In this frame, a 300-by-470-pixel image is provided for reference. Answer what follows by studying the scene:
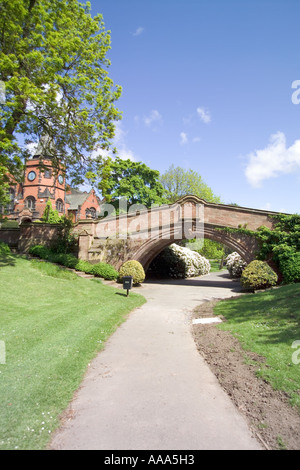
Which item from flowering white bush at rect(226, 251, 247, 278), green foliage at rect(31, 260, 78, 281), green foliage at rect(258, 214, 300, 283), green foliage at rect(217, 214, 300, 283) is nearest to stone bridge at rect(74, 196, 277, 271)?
green foliage at rect(217, 214, 300, 283)

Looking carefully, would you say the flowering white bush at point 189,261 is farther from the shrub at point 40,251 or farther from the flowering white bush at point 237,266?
the shrub at point 40,251

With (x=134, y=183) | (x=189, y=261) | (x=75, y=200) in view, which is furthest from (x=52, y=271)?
(x=75, y=200)

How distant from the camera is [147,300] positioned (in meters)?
13.9

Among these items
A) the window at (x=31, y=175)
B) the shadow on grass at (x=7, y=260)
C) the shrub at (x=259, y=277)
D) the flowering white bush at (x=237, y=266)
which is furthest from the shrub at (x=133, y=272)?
the window at (x=31, y=175)

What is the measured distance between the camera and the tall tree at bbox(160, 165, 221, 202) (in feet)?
133

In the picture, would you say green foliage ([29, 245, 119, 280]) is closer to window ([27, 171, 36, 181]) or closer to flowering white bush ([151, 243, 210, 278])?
flowering white bush ([151, 243, 210, 278])

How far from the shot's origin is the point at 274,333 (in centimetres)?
679

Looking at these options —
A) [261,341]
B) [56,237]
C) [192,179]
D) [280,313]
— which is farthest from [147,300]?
[192,179]

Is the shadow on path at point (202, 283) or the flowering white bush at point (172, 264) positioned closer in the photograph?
the shadow on path at point (202, 283)

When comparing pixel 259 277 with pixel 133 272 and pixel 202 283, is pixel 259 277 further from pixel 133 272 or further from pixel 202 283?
pixel 133 272

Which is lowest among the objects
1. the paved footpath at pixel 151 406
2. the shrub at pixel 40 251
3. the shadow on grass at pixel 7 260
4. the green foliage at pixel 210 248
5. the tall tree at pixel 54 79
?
the paved footpath at pixel 151 406

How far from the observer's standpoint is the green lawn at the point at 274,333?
15.3ft

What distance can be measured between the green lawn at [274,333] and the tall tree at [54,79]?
11.7 m

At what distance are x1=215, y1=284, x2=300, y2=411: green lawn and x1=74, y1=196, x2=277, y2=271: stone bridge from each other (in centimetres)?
995
